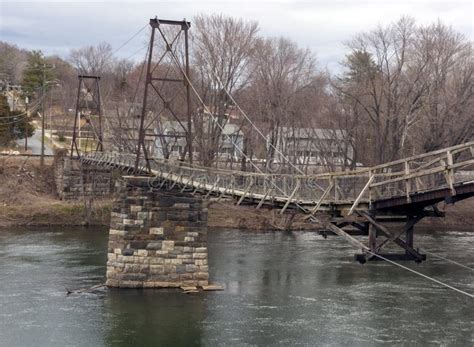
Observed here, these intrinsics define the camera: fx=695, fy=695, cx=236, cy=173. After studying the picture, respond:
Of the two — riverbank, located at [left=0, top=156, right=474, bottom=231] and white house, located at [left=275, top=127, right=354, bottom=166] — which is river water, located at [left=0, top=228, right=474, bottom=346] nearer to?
riverbank, located at [left=0, top=156, right=474, bottom=231]

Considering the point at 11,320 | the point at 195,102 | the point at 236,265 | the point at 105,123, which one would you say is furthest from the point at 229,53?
the point at 11,320

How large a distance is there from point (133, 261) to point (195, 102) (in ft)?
84.3

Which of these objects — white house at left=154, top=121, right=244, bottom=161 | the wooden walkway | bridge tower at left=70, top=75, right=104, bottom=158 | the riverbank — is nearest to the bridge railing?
→ the wooden walkway

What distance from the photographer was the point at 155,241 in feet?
88.5

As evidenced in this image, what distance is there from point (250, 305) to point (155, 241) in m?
5.04

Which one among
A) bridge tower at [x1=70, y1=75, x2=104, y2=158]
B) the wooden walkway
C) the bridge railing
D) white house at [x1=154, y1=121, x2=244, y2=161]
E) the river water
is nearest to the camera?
the wooden walkway

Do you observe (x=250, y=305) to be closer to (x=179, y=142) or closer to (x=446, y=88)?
(x=446, y=88)

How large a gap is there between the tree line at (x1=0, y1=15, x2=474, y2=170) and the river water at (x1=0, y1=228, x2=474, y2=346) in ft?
52.3

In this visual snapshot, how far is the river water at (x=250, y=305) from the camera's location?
67.3ft

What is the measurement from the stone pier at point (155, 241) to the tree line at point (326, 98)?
61.1 feet

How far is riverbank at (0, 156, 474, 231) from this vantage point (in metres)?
46.9

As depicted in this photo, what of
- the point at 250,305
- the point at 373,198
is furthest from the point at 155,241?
the point at 373,198

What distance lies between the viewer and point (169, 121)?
50.3 meters

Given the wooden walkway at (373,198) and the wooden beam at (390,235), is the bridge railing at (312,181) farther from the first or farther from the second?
the wooden beam at (390,235)
